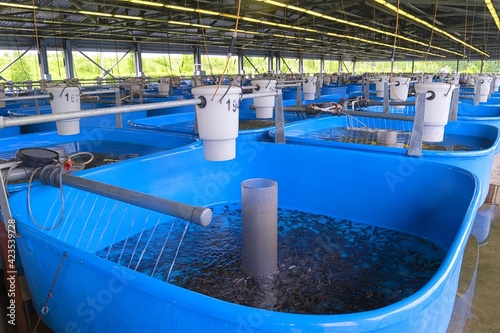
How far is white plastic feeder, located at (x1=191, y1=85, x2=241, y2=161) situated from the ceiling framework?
19.0 feet

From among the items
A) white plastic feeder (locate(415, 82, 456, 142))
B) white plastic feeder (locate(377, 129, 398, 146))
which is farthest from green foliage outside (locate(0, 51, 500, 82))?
white plastic feeder (locate(415, 82, 456, 142))

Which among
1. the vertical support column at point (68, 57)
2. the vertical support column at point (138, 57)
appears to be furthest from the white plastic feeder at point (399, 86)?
the vertical support column at point (138, 57)

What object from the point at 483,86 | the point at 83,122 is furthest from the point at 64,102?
the point at 483,86

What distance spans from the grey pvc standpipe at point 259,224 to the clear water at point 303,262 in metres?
0.14

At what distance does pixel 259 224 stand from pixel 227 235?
1.01 m

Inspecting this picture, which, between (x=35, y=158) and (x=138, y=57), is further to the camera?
(x=138, y=57)

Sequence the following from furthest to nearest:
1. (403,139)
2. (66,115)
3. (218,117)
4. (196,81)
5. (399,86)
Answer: (196,81)
(399,86)
(403,139)
(218,117)
(66,115)

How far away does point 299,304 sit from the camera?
1978mm

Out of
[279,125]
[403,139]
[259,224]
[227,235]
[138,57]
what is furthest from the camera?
[138,57]

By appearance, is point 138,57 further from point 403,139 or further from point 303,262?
point 303,262

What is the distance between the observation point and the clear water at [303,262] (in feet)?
6.68

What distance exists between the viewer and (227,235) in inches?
110

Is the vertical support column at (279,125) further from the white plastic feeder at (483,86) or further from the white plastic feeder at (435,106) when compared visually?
the white plastic feeder at (483,86)

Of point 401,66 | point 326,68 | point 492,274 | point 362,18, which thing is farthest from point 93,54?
point 401,66
